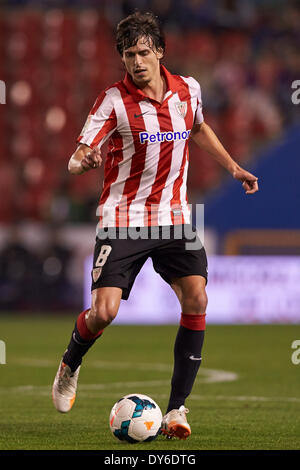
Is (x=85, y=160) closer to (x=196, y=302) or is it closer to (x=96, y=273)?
(x=96, y=273)

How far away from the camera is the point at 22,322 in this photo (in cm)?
1302

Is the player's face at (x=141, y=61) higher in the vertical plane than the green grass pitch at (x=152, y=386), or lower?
higher

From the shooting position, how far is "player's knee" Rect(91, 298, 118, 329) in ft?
16.2

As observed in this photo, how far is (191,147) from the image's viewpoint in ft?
51.0

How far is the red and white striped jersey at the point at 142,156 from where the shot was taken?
16.7 feet

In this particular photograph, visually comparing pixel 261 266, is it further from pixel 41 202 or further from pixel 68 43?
pixel 68 43

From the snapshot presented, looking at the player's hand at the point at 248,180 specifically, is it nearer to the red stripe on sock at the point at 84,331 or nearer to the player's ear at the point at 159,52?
the player's ear at the point at 159,52

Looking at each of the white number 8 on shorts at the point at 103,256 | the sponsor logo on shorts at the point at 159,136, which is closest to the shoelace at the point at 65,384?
the white number 8 on shorts at the point at 103,256

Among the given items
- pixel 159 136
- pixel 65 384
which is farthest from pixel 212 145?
pixel 65 384

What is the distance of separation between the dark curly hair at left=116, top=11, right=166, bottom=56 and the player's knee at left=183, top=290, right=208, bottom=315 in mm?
1358

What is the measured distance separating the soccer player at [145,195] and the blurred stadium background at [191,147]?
22.0 ft

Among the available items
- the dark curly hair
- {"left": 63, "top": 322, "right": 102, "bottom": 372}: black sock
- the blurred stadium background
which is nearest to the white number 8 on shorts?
{"left": 63, "top": 322, "right": 102, "bottom": 372}: black sock

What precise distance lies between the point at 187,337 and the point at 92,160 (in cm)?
122

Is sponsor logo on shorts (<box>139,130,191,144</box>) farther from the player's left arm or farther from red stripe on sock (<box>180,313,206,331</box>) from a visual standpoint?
red stripe on sock (<box>180,313,206,331</box>)
